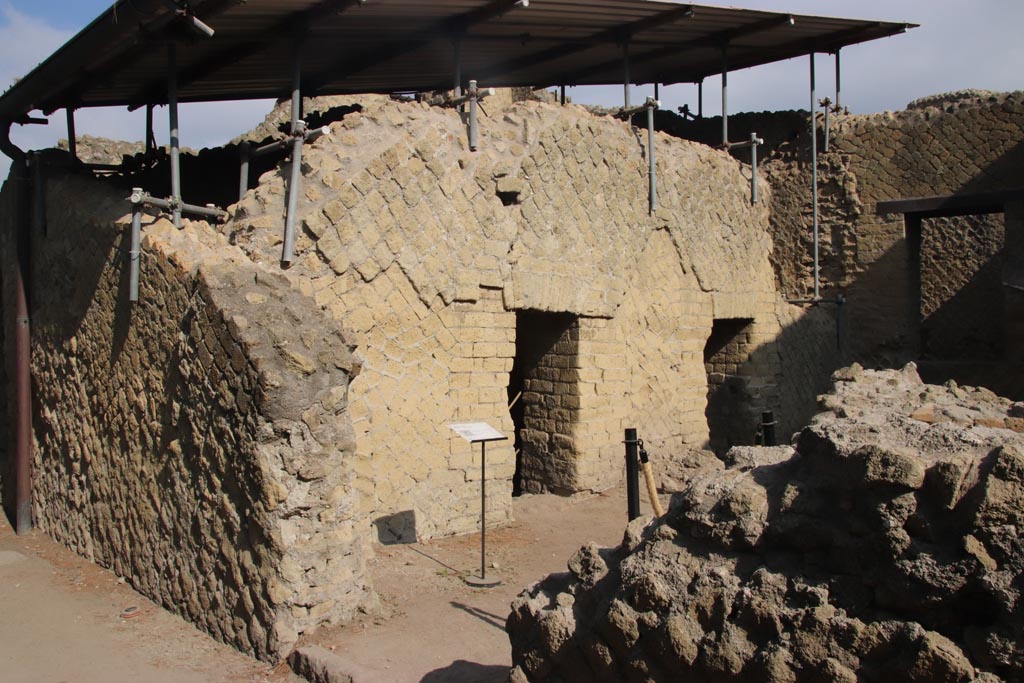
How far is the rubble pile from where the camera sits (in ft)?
7.66

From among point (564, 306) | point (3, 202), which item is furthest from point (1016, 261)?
point (3, 202)

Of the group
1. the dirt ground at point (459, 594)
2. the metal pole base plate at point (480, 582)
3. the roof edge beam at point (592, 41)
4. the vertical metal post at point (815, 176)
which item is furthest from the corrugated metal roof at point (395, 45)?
the metal pole base plate at point (480, 582)

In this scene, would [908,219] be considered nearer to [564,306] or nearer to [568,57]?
[568,57]

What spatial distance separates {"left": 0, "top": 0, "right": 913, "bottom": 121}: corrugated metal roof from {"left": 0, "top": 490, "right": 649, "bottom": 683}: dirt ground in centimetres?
370

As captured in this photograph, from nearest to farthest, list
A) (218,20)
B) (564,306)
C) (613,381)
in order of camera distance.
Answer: (218,20), (564,306), (613,381)

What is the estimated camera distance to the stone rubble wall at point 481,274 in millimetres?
6289

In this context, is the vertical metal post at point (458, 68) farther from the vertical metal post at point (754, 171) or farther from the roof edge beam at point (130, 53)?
the vertical metal post at point (754, 171)

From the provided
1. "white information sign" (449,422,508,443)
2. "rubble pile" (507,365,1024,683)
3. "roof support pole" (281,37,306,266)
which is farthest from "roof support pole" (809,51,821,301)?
"rubble pile" (507,365,1024,683)

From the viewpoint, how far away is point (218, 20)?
622 centimetres

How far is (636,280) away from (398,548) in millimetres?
3893

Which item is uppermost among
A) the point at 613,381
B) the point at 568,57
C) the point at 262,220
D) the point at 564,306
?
the point at 568,57

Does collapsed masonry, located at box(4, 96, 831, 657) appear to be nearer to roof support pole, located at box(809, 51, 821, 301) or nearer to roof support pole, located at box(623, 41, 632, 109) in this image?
roof support pole, located at box(623, 41, 632, 109)

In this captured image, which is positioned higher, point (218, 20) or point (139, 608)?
point (218, 20)

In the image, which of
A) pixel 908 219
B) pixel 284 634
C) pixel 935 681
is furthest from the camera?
pixel 908 219
